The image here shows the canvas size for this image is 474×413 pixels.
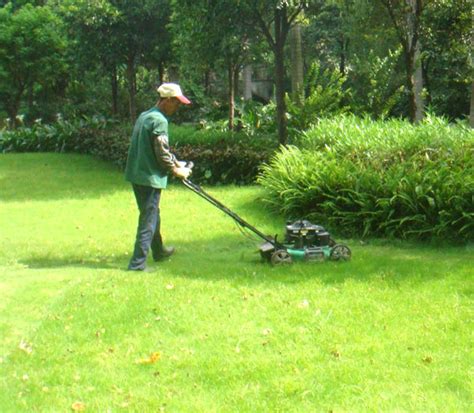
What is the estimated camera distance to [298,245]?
316 inches

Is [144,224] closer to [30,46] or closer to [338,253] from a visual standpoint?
[338,253]

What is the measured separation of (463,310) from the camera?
20.5ft

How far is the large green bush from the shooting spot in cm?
903

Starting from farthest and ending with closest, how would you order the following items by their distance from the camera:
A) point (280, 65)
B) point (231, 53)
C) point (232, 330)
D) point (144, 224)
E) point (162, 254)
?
1. point (231, 53)
2. point (280, 65)
3. point (162, 254)
4. point (144, 224)
5. point (232, 330)

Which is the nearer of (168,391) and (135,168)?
(168,391)

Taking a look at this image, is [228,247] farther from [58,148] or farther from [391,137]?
[58,148]

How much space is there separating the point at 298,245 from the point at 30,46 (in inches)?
686

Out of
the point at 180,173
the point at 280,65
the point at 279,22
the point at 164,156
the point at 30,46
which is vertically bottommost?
the point at 180,173

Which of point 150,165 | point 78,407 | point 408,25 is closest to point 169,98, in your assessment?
point 150,165

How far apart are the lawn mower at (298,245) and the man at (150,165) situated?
303 millimetres

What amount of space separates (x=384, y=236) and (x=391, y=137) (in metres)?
2.14

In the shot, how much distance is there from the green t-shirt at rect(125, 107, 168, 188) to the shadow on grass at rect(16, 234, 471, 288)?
97 centimetres

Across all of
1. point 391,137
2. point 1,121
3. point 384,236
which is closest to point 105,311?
point 384,236

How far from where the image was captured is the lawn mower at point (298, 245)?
7.93 m
